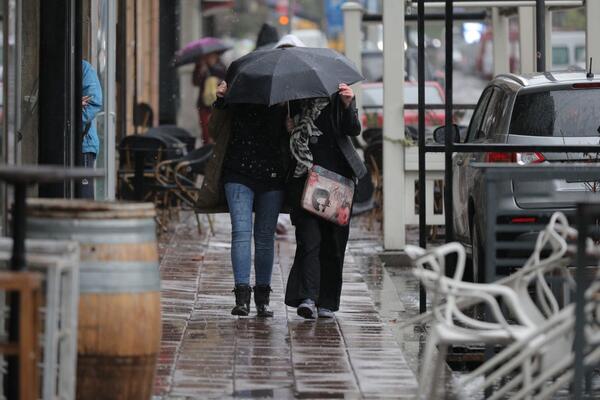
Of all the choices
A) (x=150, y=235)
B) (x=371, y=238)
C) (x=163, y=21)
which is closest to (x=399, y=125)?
(x=371, y=238)

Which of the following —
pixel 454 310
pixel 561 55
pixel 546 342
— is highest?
pixel 561 55

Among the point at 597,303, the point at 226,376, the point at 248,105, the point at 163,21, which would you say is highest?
the point at 163,21

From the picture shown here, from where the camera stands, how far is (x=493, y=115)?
1066 centimetres

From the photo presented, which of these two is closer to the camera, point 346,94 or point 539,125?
point 346,94

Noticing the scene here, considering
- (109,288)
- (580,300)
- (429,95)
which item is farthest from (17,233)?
(429,95)

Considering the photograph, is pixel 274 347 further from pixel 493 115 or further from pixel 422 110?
pixel 493 115

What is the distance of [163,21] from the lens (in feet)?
72.1

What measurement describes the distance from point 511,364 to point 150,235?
1564 mm

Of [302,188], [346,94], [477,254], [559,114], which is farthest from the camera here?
[477,254]

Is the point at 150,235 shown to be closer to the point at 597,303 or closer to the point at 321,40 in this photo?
the point at 597,303

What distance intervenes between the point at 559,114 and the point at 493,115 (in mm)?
835

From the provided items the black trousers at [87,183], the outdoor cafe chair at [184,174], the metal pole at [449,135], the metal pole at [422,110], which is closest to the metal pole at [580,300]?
the metal pole at [449,135]

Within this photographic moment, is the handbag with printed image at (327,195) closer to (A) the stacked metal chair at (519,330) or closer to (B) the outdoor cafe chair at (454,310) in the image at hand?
(A) the stacked metal chair at (519,330)

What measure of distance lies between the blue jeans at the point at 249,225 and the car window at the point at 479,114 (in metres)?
2.65
